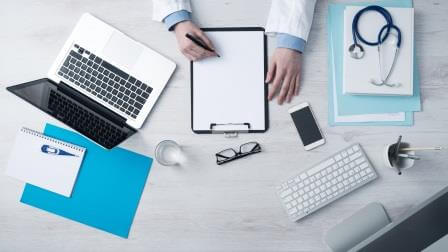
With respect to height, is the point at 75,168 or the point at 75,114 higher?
the point at 75,114

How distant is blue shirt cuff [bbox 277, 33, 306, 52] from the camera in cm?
108

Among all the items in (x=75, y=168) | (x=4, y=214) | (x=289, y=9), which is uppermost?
(x=289, y=9)

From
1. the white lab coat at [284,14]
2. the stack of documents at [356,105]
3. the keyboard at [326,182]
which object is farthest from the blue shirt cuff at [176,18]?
the keyboard at [326,182]

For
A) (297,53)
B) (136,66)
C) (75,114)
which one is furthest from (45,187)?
(297,53)

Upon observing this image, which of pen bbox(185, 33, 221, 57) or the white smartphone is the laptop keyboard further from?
the white smartphone

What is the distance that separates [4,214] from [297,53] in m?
0.89

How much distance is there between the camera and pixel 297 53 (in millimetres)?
1099

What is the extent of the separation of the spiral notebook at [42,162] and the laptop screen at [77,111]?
0.08 meters

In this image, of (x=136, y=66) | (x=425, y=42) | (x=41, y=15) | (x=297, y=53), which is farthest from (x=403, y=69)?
(x=41, y=15)

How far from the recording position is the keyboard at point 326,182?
1.09 metres

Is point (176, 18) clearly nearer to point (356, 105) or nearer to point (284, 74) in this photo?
A: point (284, 74)

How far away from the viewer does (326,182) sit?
1.09 meters

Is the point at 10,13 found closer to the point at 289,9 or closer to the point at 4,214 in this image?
the point at 4,214

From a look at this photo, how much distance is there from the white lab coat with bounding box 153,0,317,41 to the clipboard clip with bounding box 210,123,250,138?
256mm
